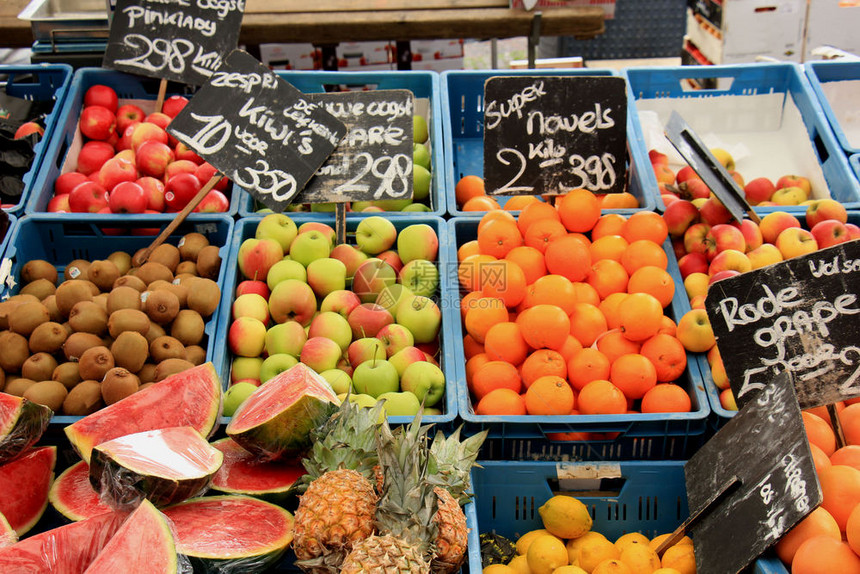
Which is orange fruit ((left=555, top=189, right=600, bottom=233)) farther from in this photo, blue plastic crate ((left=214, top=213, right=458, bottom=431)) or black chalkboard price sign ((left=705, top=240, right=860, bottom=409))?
black chalkboard price sign ((left=705, top=240, right=860, bottom=409))

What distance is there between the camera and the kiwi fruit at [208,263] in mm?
2675

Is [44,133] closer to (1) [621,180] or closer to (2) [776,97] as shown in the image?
(1) [621,180]

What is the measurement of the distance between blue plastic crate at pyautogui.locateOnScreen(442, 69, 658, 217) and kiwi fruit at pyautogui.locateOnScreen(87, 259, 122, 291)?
4.47ft

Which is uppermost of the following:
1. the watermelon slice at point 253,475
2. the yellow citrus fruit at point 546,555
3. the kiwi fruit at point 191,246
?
the kiwi fruit at point 191,246

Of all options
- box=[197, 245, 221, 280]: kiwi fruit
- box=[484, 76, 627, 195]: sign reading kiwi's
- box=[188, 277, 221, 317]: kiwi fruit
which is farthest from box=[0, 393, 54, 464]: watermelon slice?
box=[484, 76, 627, 195]: sign reading kiwi's

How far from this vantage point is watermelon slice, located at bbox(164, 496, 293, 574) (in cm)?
157

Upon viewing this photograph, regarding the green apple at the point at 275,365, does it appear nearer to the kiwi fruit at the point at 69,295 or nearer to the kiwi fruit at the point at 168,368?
the kiwi fruit at the point at 168,368

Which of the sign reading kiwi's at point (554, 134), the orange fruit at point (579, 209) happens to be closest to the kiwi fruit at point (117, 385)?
the sign reading kiwi's at point (554, 134)

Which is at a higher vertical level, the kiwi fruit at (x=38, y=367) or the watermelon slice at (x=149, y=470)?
the watermelon slice at (x=149, y=470)

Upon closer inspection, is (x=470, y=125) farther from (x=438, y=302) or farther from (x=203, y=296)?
(x=203, y=296)

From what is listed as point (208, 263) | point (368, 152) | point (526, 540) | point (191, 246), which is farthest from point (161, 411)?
point (368, 152)

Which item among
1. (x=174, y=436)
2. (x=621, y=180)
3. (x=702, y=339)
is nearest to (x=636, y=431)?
(x=702, y=339)

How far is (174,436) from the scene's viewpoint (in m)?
1.73

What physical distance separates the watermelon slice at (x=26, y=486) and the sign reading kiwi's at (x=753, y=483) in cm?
164
